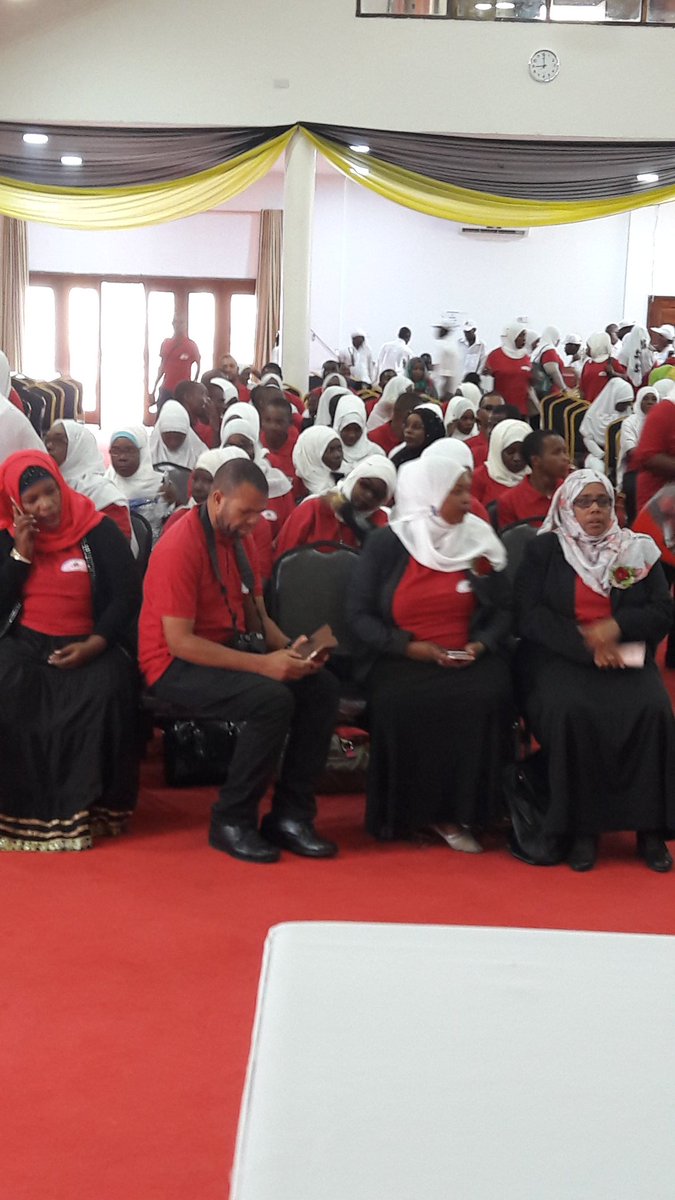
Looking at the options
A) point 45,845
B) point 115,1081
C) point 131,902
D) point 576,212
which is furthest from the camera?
point 576,212

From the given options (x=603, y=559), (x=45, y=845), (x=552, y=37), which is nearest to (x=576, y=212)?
(x=552, y=37)

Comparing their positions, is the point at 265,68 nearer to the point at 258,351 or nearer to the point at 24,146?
the point at 24,146

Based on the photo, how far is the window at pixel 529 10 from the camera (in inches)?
388

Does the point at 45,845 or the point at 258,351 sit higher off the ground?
the point at 258,351

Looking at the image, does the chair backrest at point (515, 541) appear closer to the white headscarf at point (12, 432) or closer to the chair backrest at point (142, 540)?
the chair backrest at point (142, 540)

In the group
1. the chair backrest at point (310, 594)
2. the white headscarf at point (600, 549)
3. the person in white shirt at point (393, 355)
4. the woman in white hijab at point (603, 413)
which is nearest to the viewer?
the white headscarf at point (600, 549)

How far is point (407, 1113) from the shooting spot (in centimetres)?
63

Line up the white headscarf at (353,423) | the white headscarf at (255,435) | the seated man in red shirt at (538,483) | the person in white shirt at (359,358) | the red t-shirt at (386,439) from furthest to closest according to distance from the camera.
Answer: the person in white shirt at (359,358) < the red t-shirt at (386,439) < the white headscarf at (353,423) < the white headscarf at (255,435) < the seated man in red shirt at (538,483)

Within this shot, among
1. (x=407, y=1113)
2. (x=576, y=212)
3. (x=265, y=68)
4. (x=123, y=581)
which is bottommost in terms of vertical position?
(x=123, y=581)

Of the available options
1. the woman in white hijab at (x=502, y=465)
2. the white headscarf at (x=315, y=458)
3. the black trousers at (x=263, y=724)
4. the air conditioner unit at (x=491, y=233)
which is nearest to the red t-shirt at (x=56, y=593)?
the black trousers at (x=263, y=724)

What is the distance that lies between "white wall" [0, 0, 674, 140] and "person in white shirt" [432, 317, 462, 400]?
2.25 meters

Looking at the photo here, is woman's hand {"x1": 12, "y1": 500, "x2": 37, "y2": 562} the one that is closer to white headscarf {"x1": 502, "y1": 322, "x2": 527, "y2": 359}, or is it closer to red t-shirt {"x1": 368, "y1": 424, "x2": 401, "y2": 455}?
red t-shirt {"x1": 368, "y1": 424, "x2": 401, "y2": 455}

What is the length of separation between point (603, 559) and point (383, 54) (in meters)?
7.48

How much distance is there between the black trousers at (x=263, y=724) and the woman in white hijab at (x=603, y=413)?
193 inches
